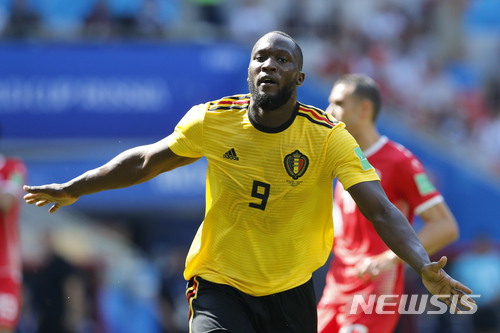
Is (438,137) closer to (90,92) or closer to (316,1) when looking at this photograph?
(316,1)

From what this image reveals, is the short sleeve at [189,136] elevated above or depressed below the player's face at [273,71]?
below

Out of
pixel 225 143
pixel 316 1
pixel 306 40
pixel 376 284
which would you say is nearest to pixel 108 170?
pixel 225 143

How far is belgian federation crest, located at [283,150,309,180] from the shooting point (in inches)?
165

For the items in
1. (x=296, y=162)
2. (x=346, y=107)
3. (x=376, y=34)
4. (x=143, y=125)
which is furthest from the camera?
(x=376, y=34)

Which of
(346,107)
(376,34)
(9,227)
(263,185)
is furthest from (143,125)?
(263,185)

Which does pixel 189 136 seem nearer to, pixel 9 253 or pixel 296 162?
pixel 296 162

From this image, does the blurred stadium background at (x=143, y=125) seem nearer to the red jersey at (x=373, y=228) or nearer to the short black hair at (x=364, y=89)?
the short black hair at (x=364, y=89)

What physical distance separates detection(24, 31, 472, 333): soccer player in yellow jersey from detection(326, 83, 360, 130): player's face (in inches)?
60.6

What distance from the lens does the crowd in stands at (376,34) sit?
42.5 ft

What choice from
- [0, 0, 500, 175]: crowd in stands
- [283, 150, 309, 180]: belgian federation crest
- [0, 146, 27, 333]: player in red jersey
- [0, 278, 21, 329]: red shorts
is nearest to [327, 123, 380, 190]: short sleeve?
[283, 150, 309, 180]: belgian federation crest

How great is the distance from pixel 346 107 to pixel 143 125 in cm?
670

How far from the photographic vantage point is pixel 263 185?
166 inches

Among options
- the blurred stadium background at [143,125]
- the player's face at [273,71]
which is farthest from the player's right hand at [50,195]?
the blurred stadium background at [143,125]

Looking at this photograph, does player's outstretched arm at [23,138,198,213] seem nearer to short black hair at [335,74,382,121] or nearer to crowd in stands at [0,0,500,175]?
short black hair at [335,74,382,121]
